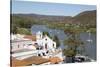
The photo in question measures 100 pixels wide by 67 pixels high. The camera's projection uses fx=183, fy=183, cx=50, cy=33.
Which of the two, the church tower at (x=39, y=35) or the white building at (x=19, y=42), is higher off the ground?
the church tower at (x=39, y=35)

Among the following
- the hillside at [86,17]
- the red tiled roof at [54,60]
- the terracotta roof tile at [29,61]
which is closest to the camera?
the terracotta roof tile at [29,61]

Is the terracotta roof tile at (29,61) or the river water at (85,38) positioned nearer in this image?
the terracotta roof tile at (29,61)

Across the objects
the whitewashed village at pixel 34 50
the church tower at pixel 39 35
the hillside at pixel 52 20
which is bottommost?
the whitewashed village at pixel 34 50

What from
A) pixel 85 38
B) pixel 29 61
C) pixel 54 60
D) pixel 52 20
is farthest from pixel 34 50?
pixel 85 38

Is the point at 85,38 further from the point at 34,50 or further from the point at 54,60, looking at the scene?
the point at 34,50

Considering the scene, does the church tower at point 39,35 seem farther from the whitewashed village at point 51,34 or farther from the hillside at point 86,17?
the hillside at point 86,17

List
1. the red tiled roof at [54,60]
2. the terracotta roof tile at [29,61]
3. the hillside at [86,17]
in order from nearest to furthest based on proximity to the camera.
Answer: the terracotta roof tile at [29,61], the red tiled roof at [54,60], the hillside at [86,17]

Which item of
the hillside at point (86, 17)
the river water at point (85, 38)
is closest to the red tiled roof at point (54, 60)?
the river water at point (85, 38)

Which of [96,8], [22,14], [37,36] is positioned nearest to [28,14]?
[22,14]

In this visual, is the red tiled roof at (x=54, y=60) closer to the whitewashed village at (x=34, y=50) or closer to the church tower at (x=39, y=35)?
the whitewashed village at (x=34, y=50)

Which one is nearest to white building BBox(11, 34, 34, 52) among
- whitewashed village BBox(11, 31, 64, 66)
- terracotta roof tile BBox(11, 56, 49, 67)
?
whitewashed village BBox(11, 31, 64, 66)
